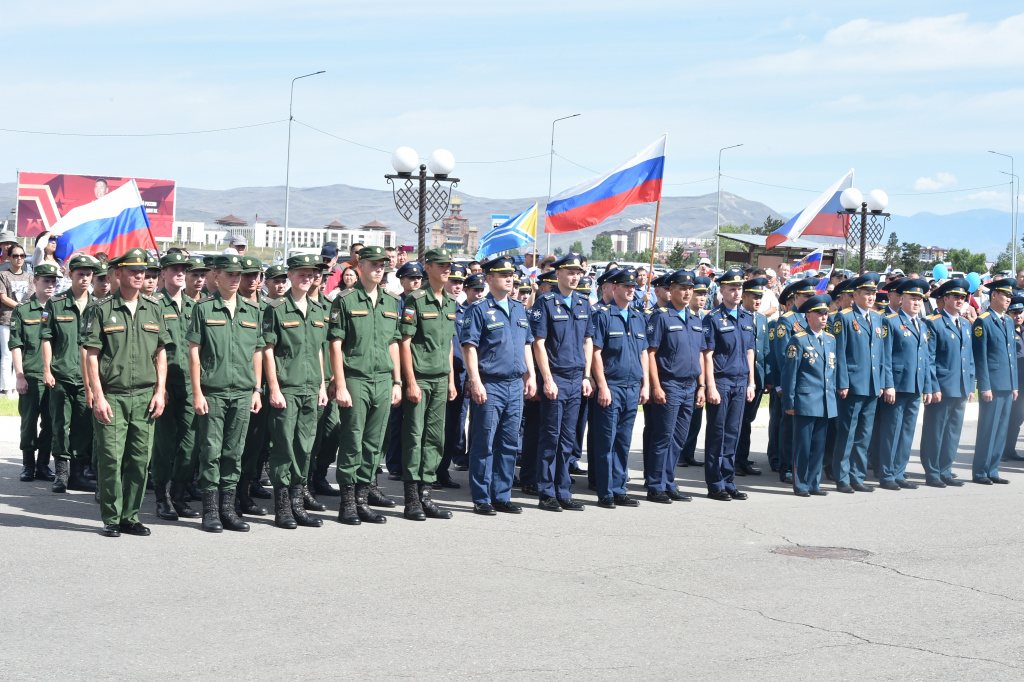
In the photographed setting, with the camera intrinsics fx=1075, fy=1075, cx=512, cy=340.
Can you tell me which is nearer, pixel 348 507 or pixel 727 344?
pixel 348 507

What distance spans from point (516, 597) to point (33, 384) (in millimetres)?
5375

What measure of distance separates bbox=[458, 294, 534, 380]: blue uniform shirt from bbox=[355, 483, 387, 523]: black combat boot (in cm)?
127

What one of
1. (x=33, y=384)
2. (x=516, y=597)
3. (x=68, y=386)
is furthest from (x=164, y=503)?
(x=516, y=597)

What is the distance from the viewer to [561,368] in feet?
28.9

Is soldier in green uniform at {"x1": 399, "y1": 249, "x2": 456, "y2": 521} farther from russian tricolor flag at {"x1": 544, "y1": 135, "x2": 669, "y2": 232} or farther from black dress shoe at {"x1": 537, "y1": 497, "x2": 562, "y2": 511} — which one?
russian tricolor flag at {"x1": 544, "y1": 135, "x2": 669, "y2": 232}

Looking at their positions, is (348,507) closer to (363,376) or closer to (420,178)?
(363,376)

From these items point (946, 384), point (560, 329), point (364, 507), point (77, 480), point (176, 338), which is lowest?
point (77, 480)

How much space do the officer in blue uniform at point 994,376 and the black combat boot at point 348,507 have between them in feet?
21.2

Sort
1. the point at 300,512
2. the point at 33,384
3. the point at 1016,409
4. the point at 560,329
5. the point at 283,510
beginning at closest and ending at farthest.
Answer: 1. the point at 283,510
2. the point at 300,512
3. the point at 560,329
4. the point at 33,384
5. the point at 1016,409

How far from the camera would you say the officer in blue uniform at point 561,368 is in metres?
8.72

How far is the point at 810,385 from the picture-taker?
9.76m

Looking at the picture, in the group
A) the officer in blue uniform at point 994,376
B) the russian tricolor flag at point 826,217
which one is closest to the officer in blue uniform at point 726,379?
the officer in blue uniform at point 994,376

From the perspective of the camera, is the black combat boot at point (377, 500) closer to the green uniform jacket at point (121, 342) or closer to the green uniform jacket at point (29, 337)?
the green uniform jacket at point (121, 342)

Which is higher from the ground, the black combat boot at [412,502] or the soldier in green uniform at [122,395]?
the soldier in green uniform at [122,395]
